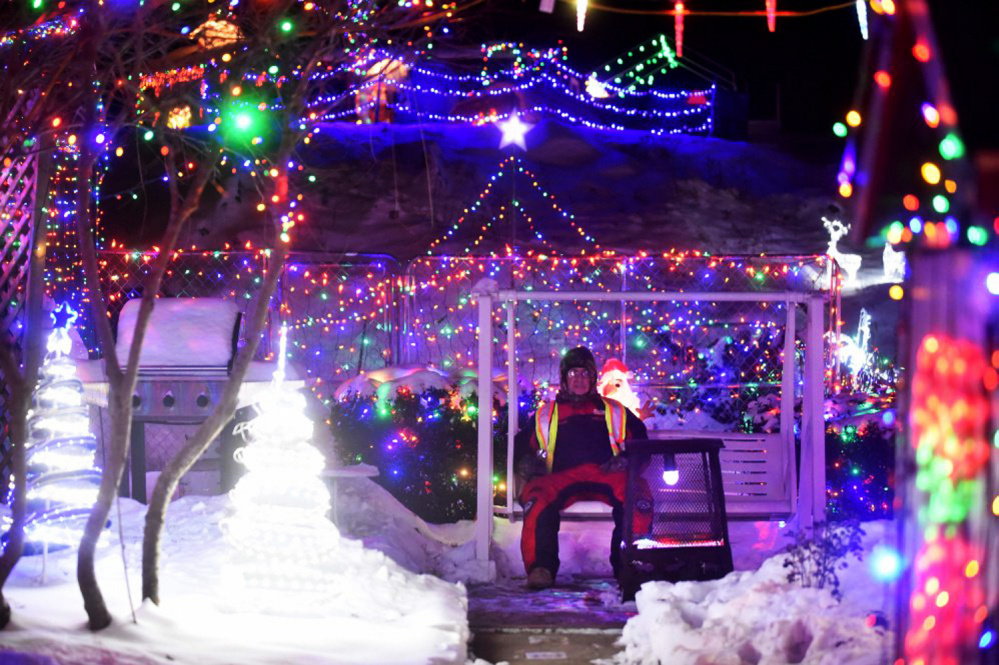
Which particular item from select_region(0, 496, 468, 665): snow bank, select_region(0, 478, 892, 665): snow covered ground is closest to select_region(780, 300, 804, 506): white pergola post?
select_region(0, 478, 892, 665): snow covered ground

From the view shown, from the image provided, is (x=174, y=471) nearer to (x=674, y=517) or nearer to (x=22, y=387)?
(x=22, y=387)

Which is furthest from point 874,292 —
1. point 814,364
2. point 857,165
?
point 857,165

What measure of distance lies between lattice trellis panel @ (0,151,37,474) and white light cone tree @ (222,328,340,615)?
7.34ft

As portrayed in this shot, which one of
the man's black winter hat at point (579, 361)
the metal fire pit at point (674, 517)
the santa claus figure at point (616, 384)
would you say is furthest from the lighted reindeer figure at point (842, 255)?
the metal fire pit at point (674, 517)

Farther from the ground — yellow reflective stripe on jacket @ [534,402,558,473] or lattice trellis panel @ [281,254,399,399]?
lattice trellis panel @ [281,254,399,399]

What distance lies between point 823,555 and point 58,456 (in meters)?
4.68

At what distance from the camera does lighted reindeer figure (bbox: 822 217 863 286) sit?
2331 cm

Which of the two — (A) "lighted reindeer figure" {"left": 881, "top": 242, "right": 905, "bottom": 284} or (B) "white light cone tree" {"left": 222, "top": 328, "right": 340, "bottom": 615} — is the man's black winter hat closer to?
(B) "white light cone tree" {"left": 222, "top": 328, "right": 340, "bottom": 615}

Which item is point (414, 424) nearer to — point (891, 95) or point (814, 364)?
point (814, 364)

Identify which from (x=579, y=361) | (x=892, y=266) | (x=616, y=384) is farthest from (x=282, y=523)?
(x=892, y=266)

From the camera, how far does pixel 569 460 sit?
930 cm

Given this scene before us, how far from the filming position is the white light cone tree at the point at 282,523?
23.1 ft

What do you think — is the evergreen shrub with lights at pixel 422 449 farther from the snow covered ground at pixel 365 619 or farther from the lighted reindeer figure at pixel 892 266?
the lighted reindeer figure at pixel 892 266

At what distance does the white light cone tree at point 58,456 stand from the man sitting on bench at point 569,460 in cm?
325
